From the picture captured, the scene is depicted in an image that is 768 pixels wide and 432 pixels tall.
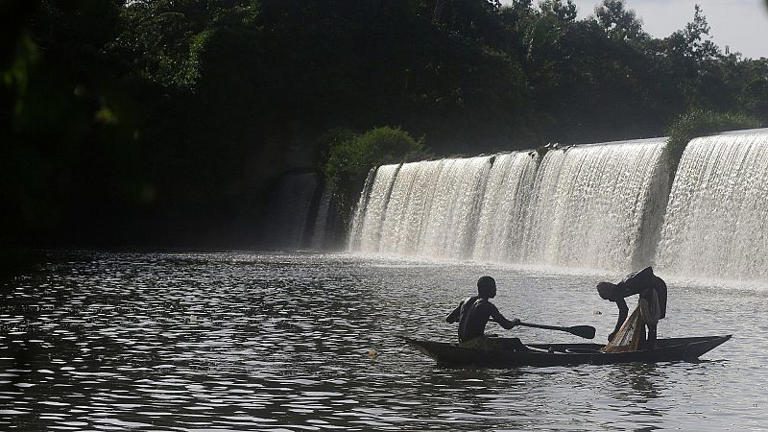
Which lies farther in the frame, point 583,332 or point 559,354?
point 583,332

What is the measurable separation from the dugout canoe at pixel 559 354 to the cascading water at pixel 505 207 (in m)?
27.2

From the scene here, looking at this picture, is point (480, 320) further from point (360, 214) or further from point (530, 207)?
point (360, 214)

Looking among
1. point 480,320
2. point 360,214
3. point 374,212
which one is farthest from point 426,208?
point 480,320

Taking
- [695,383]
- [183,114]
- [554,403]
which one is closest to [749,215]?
[695,383]

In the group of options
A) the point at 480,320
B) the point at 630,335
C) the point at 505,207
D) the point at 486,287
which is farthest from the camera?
the point at 505,207

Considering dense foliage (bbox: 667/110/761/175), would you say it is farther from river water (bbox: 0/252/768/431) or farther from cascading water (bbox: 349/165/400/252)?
cascading water (bbox: 349/165/400/252)

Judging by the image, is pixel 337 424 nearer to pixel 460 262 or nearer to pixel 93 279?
pixel 93 279

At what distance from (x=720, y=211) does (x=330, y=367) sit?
779 inches

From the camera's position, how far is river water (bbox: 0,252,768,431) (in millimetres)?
11930

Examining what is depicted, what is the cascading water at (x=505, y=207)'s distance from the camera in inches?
1735

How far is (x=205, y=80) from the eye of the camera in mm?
67812

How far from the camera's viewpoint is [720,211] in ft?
109

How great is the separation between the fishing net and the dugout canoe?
0.86 ft

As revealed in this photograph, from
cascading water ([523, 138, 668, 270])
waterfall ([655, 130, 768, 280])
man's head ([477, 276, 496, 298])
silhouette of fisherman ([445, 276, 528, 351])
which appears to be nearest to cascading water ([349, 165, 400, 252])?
cascading water ([523, 138, 668, 270])
